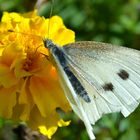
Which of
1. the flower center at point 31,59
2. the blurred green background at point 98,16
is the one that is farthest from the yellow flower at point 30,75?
the blurred green background at point 98,16

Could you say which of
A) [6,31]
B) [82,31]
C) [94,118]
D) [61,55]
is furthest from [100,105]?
[82,31]

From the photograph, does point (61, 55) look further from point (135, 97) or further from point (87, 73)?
point (135, 97)

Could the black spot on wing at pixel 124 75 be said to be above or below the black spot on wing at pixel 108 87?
above

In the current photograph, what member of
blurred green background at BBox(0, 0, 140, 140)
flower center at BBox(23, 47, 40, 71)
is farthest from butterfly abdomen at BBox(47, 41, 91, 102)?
blurred green background at BBox(0, 0, 140, 140)

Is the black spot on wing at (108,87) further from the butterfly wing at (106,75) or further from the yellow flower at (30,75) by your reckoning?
the yellow flower at (30,75)

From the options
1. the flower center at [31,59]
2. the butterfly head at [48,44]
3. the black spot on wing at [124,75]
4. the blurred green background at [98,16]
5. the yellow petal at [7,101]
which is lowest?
the blurred green background at [98,16]

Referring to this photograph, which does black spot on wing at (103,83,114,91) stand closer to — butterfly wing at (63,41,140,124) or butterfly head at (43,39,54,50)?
butterfly wing at (63,41,140,124)

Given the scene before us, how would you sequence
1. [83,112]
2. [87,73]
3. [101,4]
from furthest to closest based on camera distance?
[101,4] < [87,73] < [83,112]

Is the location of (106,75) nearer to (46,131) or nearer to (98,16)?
(46,131)
